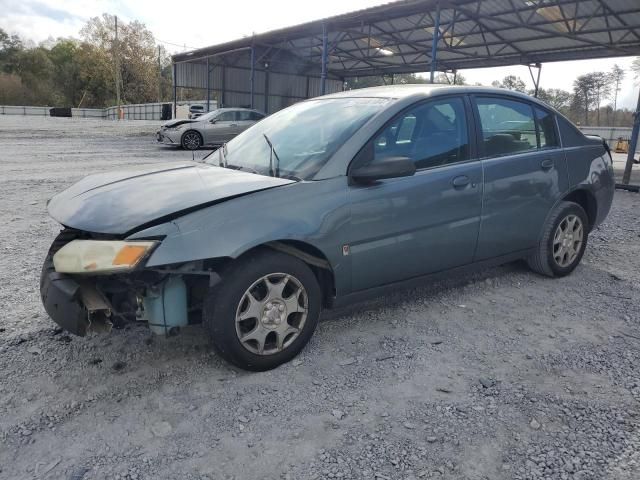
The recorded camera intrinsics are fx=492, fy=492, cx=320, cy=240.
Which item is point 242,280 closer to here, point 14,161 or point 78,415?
point 78,415

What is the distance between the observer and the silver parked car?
1583 centimetres

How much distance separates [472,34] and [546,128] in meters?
14.8

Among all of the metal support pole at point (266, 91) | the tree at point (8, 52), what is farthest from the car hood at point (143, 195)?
the tree at point (8, 52)

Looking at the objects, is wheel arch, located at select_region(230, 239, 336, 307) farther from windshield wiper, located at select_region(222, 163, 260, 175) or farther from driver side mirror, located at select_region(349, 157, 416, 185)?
windshield wiper, located at select_region(222, 163, 260, 175)

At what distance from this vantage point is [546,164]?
4070 mm

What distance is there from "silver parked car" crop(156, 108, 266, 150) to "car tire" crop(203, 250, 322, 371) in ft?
43.3

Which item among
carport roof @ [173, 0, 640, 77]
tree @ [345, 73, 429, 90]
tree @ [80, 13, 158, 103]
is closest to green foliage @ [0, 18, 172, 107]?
tree @ [80, 13, 158, 103]

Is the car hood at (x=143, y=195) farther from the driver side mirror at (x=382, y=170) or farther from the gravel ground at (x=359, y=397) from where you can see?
the gravel ground at (x=359, y=397)

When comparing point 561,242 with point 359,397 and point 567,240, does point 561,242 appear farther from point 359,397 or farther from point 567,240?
point 359,397

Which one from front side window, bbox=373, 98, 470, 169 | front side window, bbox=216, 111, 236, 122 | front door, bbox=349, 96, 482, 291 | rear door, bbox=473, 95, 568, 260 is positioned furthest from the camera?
front side window, bbox=216, 111, 236, 122

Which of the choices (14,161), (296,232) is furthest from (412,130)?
(14,161)

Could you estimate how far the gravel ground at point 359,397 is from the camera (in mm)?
2123

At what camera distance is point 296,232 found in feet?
9.08

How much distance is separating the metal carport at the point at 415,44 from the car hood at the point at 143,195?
9774 mm
